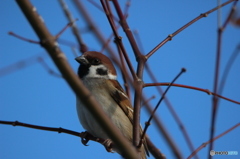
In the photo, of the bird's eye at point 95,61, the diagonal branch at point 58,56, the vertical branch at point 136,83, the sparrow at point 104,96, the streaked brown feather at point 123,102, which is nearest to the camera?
the diagonal branch at point 58,56

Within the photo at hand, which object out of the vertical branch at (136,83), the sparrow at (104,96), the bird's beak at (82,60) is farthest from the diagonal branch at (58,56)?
the bird's beak at (82,60)

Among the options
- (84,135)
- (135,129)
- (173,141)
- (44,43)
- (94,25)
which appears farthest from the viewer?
(94,25)

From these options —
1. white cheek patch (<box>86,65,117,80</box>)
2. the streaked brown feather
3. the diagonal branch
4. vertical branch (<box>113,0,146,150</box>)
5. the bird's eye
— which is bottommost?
the diagonal branch

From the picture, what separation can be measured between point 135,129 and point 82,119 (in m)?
1.56

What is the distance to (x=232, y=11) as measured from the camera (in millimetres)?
3086

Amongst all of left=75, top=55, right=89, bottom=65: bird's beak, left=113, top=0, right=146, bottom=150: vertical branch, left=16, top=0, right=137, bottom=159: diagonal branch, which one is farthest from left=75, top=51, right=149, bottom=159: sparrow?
left=16, top=0, right=137, bottom=159: diagonal branch

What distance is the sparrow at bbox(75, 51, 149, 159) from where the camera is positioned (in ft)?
13.4

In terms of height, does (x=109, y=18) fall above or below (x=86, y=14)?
below

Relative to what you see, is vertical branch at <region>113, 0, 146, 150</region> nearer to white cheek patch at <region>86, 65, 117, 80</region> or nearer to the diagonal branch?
the diagonal branch

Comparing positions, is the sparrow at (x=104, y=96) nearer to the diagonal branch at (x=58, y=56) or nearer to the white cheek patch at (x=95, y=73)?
the white cheek patch at (x=95, y=73)

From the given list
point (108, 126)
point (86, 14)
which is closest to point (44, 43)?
point (108, 126)

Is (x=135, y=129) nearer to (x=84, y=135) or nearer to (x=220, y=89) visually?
(x=220, y=89)

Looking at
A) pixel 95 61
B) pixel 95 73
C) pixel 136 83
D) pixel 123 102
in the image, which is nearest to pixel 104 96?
pixel 123 102

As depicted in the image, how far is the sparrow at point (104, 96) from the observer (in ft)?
13.4
